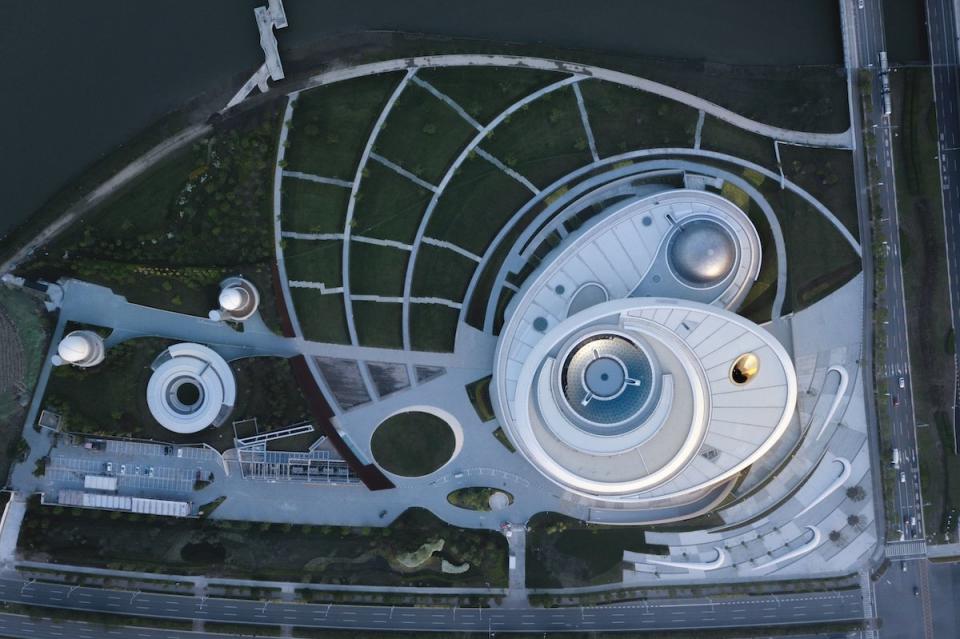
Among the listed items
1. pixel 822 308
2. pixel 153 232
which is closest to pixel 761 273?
pixel 822 308

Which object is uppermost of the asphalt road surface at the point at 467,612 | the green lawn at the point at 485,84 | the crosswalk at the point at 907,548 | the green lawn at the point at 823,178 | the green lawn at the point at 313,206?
the green lawn at the point at 485,84

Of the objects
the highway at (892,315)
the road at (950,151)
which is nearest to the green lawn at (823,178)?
the highway at (892,315)

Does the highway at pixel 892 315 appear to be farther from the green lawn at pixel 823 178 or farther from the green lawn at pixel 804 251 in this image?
the green lawn at pixel 804 251

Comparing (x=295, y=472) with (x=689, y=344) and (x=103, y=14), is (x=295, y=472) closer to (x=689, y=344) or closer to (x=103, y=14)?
(x=689, y=344)

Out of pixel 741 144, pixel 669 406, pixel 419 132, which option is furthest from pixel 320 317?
pixel 741 144

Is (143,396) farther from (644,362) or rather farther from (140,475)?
(644,362)
